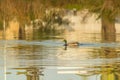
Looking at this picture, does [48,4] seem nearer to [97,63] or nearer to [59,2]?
[59,2]

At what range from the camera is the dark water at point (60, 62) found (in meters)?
14.6

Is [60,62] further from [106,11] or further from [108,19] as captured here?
[106,11]

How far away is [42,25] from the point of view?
39.2 meters

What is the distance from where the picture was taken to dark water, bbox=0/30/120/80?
47.8 feet

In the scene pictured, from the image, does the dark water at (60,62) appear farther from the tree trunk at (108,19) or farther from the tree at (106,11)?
the tree trunk at (108,19)

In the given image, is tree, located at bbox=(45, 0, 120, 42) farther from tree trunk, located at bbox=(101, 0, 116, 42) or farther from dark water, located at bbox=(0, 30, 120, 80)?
dark water, located at bbox=(0, 30, 120, 80)

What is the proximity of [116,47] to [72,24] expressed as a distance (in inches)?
717

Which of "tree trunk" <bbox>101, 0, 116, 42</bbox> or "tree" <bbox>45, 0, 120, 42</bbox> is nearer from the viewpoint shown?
"tree" <bbox>45, 0, 120, 42</bbox>

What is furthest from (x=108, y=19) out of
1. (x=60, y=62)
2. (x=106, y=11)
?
(x=60, y=62)

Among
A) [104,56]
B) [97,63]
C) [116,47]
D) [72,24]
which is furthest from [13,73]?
[72,24]

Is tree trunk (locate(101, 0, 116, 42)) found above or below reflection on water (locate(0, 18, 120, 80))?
above

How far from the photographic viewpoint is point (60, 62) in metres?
17.7

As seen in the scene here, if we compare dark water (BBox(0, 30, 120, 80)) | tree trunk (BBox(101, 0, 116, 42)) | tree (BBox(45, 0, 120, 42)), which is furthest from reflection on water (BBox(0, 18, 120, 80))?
tree trunk (BBox(101, 0, 116, 42))

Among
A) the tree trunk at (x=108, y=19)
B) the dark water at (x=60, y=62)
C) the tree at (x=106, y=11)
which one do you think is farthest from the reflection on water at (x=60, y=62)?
the tree trunk at (x=108, y=19)
